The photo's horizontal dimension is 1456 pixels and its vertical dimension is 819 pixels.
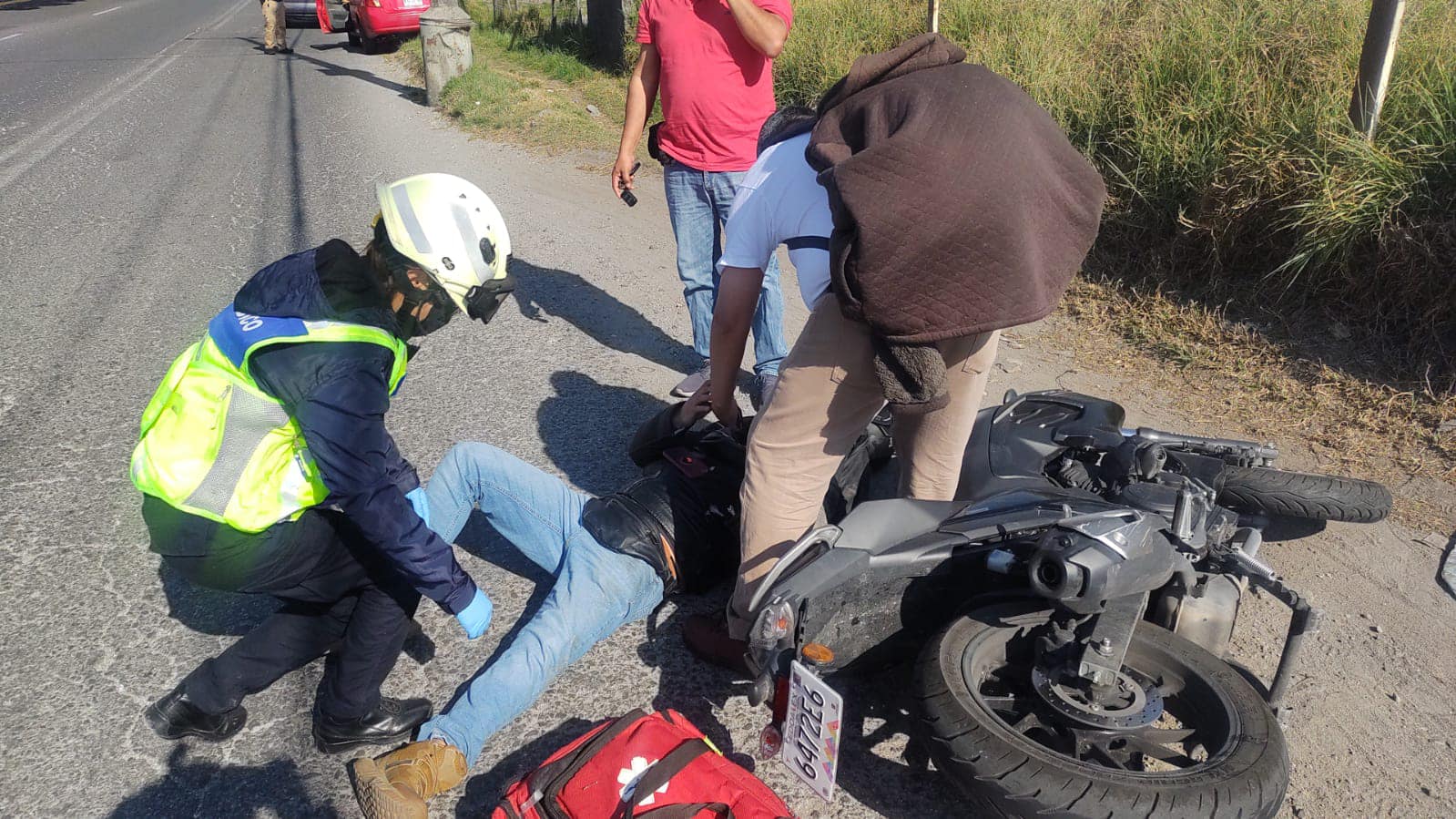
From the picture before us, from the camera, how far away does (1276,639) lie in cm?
318

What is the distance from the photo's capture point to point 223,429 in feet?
8.03

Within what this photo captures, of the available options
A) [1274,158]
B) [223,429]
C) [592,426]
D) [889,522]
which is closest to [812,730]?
[889,522]

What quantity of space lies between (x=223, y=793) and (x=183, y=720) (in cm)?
24

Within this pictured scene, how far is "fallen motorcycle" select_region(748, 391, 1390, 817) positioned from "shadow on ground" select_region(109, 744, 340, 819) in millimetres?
1226

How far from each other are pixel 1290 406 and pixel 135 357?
19.1 ft

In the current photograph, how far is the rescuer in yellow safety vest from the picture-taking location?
2395 mm

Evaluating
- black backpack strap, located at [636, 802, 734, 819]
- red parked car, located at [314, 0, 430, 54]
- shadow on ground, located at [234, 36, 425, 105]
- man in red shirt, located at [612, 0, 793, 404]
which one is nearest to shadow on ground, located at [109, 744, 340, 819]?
black backpack strap, located at [636, 802, 734, 819]

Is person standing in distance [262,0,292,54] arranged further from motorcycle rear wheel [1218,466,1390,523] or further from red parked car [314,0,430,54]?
motorcycle rear wheel [1218,466,1390,523]

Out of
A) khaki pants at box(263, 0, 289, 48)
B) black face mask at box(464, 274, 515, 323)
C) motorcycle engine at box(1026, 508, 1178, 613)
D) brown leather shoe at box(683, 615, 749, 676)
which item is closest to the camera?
motorcycle engine at box(1026, 508, 1178, 613)

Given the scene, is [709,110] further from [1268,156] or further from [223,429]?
[1268,156]

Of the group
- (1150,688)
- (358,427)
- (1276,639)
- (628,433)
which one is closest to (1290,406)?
(1276,639)

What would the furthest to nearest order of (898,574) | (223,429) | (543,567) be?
(543,567)
(898,574)
(223,429)

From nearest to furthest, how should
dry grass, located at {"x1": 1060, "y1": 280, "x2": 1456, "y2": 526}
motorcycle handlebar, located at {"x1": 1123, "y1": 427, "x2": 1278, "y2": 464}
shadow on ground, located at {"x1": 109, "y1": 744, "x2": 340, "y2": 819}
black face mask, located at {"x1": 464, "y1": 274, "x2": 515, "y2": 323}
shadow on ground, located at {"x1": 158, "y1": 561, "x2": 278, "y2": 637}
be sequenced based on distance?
shadow on ground, located at {"x1": 109, "y1": 744, "x2": 340, "y2": 819} < black face mask, located at {"x1": 464, "y1": 274, "x2": 515, "y2": 323} < shadow on ground, located at {"x1": 158, "y1": 561, "x2": 278, "y2": 637} < motorcycle handlebar, located at {"x1": 1123, "y1": 427, "x2": 1278, "y2": 464} < dry grass, located at {"x1": 1060, "y1": 280, "x2": 1456, "y2": 526}

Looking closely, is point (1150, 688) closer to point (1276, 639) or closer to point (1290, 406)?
point (1276, 639)
